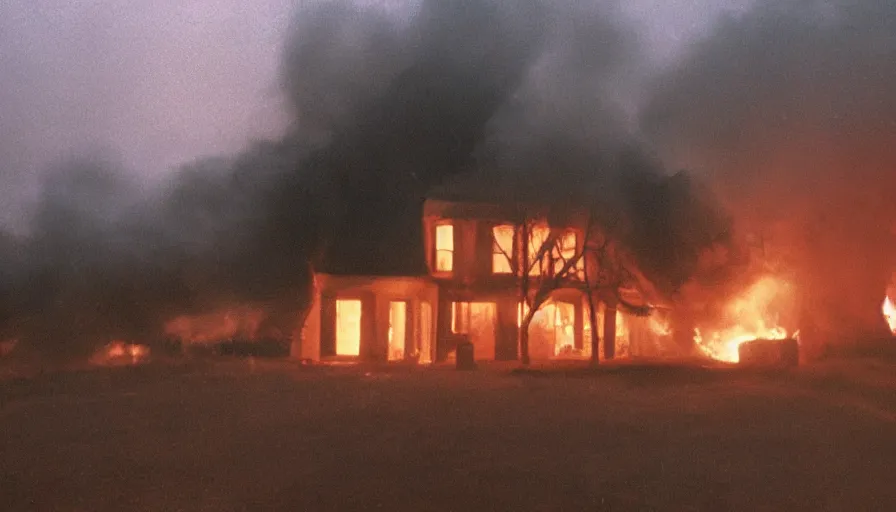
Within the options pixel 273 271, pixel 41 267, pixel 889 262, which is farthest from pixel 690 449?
pixel 41 267

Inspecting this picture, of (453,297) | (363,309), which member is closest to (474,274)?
(453,297)

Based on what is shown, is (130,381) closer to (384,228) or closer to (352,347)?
(352,347)

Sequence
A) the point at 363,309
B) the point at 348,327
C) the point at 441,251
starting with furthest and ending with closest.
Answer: the point at 441,251
the point at 348,327
the point at 363,309

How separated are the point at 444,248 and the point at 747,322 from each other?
399 inches

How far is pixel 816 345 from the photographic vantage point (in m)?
27.4

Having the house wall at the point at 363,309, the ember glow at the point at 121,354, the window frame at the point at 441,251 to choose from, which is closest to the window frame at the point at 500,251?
the window frame at the point at 441,251

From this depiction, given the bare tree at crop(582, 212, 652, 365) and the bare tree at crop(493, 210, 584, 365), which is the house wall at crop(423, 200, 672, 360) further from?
the bare tree at crop(493, 210, 584, 365)

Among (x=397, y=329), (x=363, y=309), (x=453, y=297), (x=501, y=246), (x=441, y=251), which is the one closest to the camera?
(x=363, y=309)

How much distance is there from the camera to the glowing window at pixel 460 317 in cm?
2920

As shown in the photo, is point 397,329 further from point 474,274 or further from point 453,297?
point 474,274

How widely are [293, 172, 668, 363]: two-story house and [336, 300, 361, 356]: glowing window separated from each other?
0.03 meters

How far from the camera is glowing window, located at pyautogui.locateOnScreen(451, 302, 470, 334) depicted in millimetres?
29203

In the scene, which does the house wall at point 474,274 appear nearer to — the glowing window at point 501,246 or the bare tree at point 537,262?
the glowing window at point 501,246

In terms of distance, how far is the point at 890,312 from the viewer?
95.0 feet
